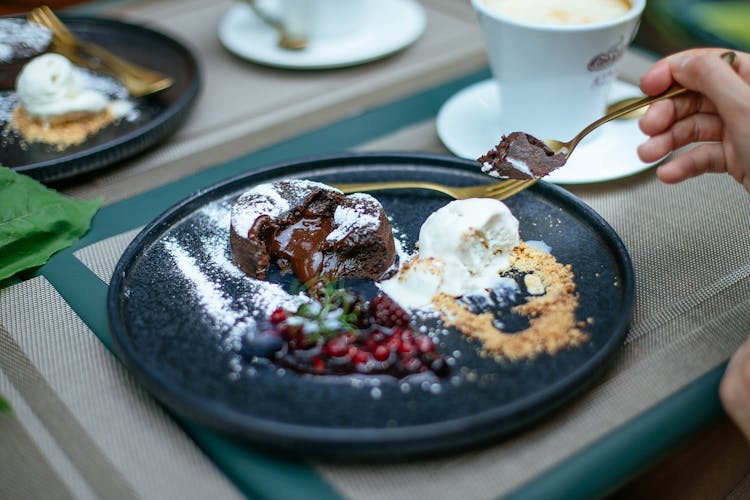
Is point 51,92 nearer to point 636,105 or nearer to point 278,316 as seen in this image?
point 278,316

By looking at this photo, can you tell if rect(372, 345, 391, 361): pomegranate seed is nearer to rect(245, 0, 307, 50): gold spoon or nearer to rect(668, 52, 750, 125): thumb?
rect(668, 52, 750, 125): thumb

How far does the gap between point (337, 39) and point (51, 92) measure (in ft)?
2.54

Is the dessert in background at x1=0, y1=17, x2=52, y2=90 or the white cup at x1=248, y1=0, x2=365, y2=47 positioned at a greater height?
the dessert in background at x1=0, y1=17, x2=52, y2=90

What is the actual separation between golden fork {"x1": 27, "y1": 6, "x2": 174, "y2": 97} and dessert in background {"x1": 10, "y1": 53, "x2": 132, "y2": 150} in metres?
0.12

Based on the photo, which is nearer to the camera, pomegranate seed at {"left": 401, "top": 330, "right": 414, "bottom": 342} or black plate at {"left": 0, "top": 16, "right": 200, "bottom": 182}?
pomegranate seed at {"left": 401, "top": 330, "right": 414, "bottom": 342}

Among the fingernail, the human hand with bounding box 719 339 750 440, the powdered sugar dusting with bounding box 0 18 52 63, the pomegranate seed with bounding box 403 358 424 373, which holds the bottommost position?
the human hand with bounding box 719 339 750 440

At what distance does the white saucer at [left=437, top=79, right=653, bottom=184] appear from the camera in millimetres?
1407

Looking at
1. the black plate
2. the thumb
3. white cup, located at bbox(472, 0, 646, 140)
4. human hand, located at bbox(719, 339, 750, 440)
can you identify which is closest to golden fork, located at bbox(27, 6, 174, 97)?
the black plate

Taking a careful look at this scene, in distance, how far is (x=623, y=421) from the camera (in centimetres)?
91

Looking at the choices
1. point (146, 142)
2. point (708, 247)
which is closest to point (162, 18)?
point (146, 142)

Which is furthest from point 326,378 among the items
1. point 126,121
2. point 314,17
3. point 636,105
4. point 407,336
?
point 314,17

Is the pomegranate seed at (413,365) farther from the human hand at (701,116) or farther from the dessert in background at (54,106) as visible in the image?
the dessert in background at (54,106)

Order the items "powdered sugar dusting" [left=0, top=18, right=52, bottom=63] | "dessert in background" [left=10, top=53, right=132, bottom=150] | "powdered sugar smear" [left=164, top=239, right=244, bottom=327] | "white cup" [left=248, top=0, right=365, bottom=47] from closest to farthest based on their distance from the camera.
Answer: "powdered sugar smear" [left=164, top=239, right=244, bottom=327] → "dessert in background" [left=10, top=53, right=132, bottom=150] → "powdered sugar dusting" [left=0, top=18, right=52, bottom=63] → "white cup" [left=248, top=0, right=365, bottom=47]

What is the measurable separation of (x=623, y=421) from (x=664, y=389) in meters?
0.09
